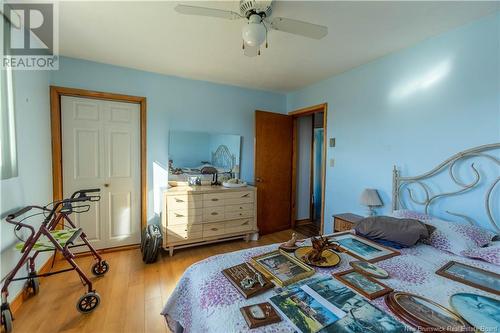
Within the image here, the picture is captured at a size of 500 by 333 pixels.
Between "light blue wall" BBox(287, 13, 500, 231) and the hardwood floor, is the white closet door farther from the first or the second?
"light blue wall" BBox(287, 13, 500, 231)

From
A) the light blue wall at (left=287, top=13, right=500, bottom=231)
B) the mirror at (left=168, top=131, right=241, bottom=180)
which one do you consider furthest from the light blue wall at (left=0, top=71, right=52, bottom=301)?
the light blue wall at (left=287, top=13, right=500, bottom=231)

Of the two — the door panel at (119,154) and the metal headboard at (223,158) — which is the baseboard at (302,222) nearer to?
the metal headboard at (223,158)

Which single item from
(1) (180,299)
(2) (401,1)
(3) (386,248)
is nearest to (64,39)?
(1) (180,299)

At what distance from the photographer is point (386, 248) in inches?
64.8

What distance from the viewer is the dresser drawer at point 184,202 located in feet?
9.04

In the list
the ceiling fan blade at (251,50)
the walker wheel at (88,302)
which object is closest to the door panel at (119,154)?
the walker wheel at (88,302)

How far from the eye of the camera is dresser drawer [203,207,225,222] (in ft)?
9.70

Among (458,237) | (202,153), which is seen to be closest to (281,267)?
(458,237)

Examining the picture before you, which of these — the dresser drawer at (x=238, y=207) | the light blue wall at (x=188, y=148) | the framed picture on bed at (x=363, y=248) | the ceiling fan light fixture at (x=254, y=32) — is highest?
the ceiling fan light fixture at (x=254, y=32)

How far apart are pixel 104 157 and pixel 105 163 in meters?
0.08

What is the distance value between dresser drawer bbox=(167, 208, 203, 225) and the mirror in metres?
0.57

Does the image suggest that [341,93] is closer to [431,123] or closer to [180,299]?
[431,123]

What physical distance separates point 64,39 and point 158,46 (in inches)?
33.5

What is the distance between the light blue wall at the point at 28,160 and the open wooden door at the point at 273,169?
2.52m
